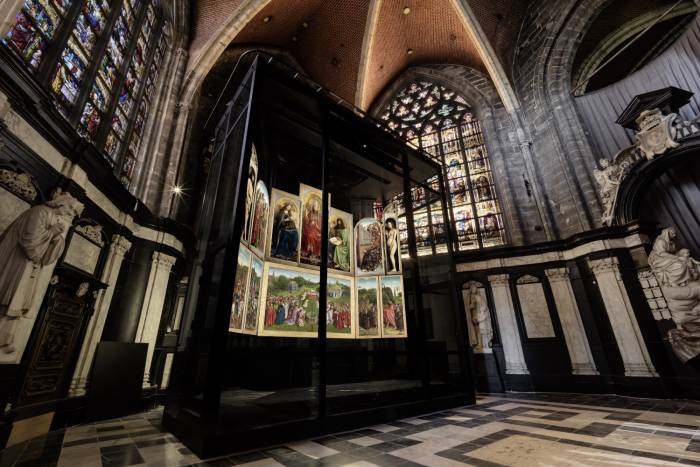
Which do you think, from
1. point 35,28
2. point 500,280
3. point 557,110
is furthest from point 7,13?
point 557,110

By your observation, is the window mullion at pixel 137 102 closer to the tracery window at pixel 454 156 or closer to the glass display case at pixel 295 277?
the glass display case at pixel 295 277

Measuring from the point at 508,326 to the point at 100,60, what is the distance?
12716mm

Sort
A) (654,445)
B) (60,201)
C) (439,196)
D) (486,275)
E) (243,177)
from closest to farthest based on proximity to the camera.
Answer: (654,445), (243,177), (60,201), (439,196), (486,275)

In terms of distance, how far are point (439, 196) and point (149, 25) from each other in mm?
9577

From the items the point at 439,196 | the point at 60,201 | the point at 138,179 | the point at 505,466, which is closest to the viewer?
the point at 505,466

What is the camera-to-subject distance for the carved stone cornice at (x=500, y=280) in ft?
32.2

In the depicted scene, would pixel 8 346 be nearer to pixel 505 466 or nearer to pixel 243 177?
pixel 243 177

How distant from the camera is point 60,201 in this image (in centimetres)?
436

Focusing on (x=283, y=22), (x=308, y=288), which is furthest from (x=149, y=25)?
(x=308, y=288)

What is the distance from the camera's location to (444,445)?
3133 millimetres

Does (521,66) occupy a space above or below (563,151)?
above

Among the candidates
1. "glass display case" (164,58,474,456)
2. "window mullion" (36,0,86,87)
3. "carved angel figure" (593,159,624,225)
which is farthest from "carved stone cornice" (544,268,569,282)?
"window mullion" (36,0,86,87)

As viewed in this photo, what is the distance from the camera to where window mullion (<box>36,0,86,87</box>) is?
15.0 ft

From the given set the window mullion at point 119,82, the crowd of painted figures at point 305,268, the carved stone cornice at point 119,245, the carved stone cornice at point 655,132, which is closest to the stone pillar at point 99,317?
the carved stone cornice at point 119,245
